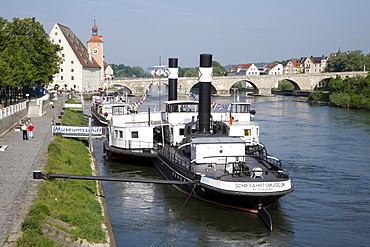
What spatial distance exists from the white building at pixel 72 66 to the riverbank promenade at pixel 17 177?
6903 centimetres

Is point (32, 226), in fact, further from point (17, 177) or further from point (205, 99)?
point (205, 99)

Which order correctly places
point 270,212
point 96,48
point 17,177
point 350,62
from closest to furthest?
point 17,177 → point 270,212 → point 96,48 → point 350,62

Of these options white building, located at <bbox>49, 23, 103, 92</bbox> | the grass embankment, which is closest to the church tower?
white building, located at <bbox>49, 23, 103, 92</bbox>

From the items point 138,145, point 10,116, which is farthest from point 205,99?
point 10,116

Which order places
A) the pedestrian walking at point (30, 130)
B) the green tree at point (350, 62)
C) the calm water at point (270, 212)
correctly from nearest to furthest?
the calm water at point (270, 212) < the pedestrian walking at point (30, 130) < the green tree at point (350, 62)

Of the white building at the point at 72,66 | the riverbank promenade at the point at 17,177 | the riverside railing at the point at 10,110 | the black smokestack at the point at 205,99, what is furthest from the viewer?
the white building at the point at 72,66

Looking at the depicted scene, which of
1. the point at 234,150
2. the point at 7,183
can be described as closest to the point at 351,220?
the point at 234,150

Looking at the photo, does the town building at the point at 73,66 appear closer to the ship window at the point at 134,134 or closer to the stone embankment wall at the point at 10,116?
the stone embankment wall at the point at 10,116

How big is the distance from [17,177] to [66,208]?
14.4ft

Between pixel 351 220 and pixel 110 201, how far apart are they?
35.4 feet

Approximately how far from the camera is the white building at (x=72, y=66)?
10044cm

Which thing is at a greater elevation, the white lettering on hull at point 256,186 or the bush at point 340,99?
the bush at point 340,99

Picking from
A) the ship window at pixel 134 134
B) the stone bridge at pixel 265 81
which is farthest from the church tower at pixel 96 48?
the ship window at pixel 134 134

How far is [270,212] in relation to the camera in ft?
71.7
